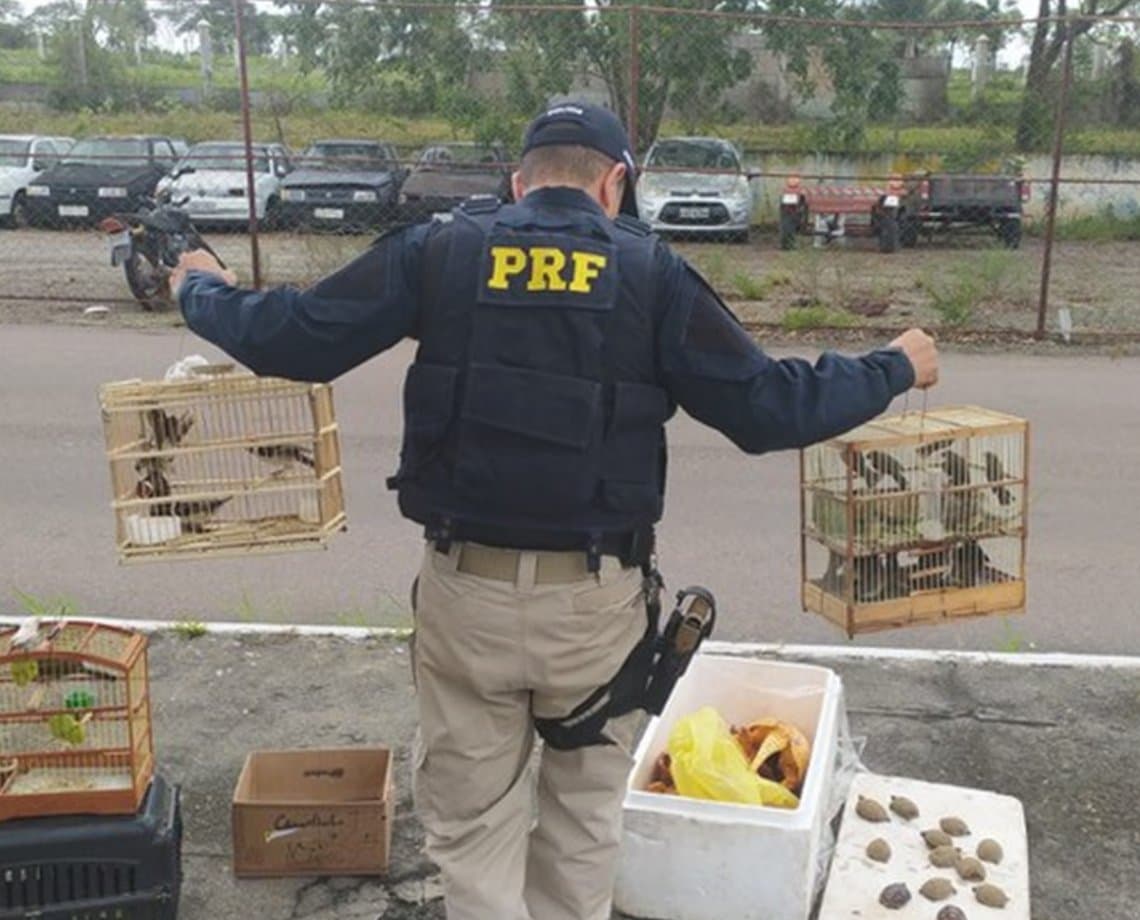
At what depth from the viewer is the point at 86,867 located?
11.1 ft

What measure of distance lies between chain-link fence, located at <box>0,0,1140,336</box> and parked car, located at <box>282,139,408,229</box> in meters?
0.05

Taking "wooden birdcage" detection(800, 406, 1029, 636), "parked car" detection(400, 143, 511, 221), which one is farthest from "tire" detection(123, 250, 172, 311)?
"wooden birdcage" detection(800, 406, 1029, 636)

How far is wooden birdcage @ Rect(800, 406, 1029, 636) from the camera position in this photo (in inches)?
153

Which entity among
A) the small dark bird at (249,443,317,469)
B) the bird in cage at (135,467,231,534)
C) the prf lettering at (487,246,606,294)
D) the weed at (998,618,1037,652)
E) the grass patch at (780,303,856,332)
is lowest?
the weed at (998,618,1037,652)

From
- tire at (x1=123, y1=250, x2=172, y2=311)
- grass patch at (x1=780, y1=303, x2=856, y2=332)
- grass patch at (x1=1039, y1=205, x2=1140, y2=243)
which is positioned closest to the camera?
grass patch at (x1=780, y1=303, x2=856, y2=332)

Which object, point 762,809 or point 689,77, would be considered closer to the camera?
point 762,809

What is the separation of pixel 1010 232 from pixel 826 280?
19.1 ft

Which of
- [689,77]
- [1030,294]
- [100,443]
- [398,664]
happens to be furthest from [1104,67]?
[398,664]

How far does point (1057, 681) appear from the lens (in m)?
5.11

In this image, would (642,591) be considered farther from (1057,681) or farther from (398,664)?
(1057,681)

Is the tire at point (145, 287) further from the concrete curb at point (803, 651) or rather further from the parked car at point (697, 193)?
the concrete curb at point (803, 651)

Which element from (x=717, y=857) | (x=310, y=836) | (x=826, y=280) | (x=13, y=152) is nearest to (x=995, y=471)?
(x=717, y=857)

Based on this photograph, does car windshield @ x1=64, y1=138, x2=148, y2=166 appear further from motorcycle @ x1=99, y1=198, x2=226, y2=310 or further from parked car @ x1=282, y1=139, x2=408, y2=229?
motorcycle @ x1=99, y1=198, x2=226, y2=310

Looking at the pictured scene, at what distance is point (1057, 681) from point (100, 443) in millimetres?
6055
